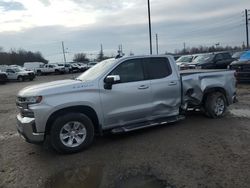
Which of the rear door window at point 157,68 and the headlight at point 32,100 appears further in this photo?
the rear door window at point 157,68

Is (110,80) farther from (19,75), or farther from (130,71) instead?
(19,75)

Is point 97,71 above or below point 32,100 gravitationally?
above

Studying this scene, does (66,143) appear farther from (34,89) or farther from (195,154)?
(195,154)

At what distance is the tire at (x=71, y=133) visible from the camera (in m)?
6.24

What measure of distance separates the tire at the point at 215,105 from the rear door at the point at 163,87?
1210 mm

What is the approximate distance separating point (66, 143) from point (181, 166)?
2292mm

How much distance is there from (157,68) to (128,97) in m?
1.22

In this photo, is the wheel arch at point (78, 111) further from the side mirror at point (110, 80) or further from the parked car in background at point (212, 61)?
the parked car in background at point (212, 61)

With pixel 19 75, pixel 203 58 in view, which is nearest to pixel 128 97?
pixel 203 58

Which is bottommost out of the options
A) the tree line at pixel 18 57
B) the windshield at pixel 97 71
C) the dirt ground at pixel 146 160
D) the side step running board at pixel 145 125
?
the dirt ground at pixel 146 160

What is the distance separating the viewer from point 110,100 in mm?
6781

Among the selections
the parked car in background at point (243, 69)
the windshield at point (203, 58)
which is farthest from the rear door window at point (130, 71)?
the windshield at point (203, 58)

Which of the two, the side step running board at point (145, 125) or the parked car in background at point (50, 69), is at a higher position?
the parked car in background at point (50, 69)

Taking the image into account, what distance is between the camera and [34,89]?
6391mm
